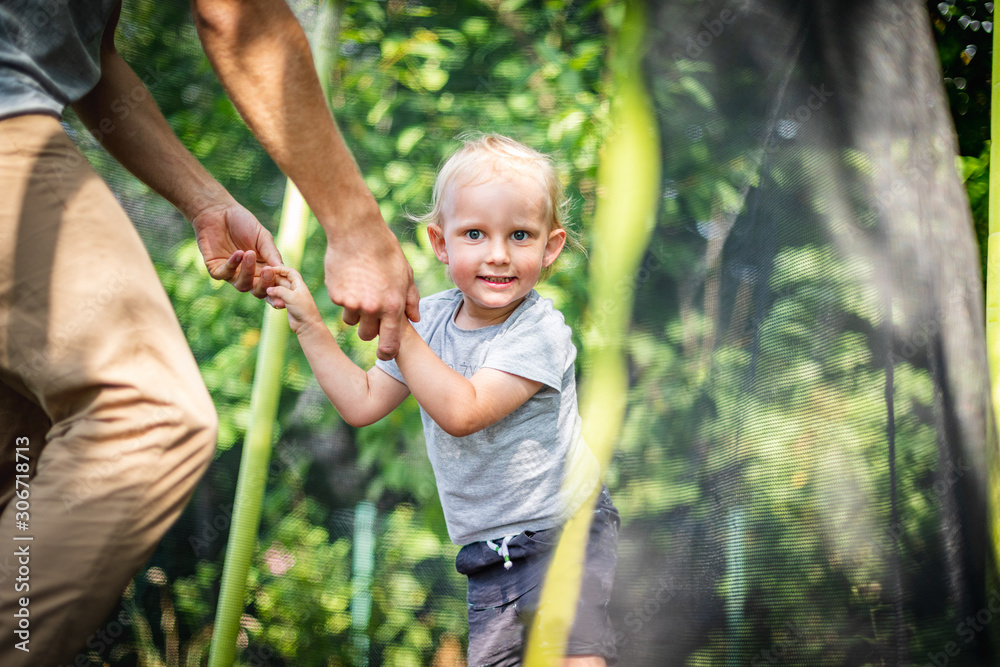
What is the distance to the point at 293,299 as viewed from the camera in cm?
107

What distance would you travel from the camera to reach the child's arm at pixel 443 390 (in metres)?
1.00

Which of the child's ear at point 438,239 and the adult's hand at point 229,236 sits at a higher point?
the adult's hand at point 229,236

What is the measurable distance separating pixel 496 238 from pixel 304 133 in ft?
1.14

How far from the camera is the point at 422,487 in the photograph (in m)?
1.58

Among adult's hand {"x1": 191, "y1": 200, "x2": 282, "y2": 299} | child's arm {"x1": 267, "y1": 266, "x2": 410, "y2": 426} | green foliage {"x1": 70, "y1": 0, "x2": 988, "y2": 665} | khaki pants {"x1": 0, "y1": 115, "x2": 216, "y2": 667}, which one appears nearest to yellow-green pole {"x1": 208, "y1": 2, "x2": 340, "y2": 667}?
green foliage {"x1": 70, "y1": 0, "x2": 988, "y2": 665}

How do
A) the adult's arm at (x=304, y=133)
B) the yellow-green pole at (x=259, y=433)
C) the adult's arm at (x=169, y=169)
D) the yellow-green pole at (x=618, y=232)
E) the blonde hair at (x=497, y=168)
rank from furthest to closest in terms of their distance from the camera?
the yellow-green pole at (x=259, y=433), the yellow-green pole at (x=618, y=232), the blonde hair at (x=497, y=168), the adult's arm at (x=169, y=169), the adult's arm at (x=304, y=133)

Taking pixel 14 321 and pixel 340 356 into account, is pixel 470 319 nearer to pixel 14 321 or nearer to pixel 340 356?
pixel 340 356

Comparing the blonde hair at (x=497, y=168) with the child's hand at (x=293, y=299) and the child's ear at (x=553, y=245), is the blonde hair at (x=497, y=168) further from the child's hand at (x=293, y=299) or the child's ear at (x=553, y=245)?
the child's hand at (x=293, y=299)

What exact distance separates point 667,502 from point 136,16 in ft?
4.35

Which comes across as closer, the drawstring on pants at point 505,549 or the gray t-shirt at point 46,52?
the gray t-shirt at point 46,52

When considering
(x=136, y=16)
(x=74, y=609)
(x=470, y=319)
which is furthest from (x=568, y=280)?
(x=74, y=609)

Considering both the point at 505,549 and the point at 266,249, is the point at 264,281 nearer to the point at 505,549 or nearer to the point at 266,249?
the point at 266,249

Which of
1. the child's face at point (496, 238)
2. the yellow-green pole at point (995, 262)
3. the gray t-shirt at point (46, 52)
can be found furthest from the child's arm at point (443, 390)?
the yellow-green pole at point (995, 262)

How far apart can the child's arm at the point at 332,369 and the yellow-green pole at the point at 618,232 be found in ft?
1.21
